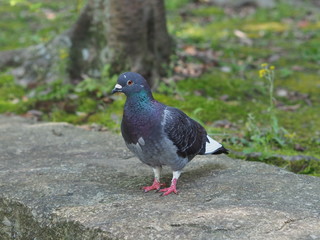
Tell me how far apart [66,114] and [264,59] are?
363 centimetres

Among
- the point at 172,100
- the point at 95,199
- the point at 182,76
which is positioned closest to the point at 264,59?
the point at 182,76

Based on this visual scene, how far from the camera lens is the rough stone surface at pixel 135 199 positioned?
10.2 feet

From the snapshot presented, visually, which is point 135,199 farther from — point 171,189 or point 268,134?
→ point 268,134

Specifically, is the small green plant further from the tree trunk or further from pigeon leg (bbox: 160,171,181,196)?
the tree trunk

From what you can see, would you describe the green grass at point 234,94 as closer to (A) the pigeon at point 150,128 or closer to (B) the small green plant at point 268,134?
(B) the small green plant at point 268,134

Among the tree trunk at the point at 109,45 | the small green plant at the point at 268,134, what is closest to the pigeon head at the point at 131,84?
the small green plant at the point at 268,134

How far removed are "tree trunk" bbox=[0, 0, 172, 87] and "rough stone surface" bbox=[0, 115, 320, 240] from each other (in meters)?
2.13

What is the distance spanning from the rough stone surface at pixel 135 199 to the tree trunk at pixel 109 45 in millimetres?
2130

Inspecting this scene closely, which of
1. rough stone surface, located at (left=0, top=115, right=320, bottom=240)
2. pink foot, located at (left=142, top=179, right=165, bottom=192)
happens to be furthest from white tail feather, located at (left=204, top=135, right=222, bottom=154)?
pink foot, located at (left=142, top=179, right=165, bottom=192)

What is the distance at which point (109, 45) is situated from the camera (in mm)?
6781

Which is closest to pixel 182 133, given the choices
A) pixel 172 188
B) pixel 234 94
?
pixel 172 188

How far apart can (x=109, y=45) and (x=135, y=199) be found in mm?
3518

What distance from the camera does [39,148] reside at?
4883 mm

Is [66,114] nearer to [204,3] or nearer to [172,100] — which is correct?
[172,100]
